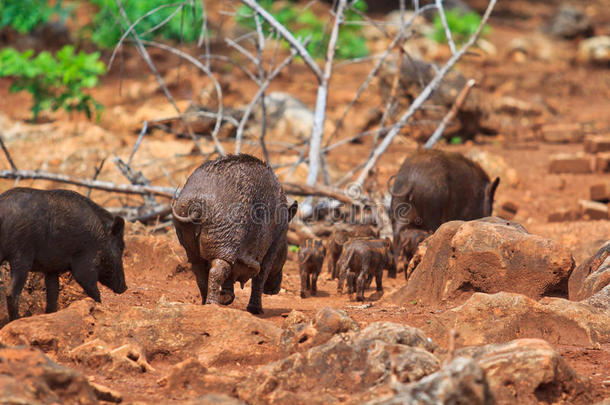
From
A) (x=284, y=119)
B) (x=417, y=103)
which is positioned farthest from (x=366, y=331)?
(x=284, y=119)

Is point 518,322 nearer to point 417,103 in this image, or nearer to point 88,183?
point 417,103

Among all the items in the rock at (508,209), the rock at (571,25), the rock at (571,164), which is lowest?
the rock at (508,209)

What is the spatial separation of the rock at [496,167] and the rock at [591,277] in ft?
25.6

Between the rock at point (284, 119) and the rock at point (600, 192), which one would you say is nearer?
the rock at point (600, 192)

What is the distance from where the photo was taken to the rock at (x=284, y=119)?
754 inches

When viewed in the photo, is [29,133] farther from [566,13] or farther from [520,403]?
[566,13]

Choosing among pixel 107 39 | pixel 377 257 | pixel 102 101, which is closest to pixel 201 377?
pixel 377 257

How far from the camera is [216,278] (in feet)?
22.2

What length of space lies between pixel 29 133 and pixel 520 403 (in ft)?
51.5

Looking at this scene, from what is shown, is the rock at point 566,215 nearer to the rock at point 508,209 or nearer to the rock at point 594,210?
the rock at point 594,210

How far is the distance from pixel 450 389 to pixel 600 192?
11353mm

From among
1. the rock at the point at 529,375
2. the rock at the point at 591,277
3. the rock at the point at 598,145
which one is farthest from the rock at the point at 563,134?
the rock at the point at 529,375

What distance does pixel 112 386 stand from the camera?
5184mm

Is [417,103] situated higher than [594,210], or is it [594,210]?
[417,103]
